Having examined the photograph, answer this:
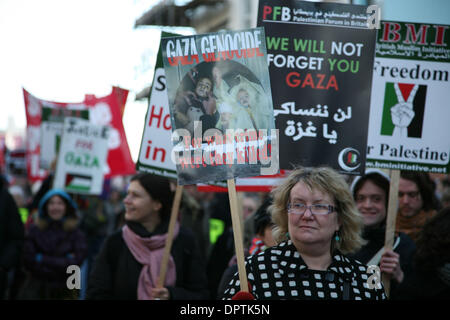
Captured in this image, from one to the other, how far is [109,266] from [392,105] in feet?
7.70

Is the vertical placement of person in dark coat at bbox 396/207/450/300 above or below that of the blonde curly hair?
below

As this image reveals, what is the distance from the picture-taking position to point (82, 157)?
8.55 metres

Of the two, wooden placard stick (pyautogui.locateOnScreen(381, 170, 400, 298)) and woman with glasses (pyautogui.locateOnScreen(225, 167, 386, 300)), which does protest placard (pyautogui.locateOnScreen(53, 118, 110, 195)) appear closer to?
wooden placard stick (pyautogui.locateOnScreen(381, 170, 400, 298))

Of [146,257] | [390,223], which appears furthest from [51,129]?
[390,223]

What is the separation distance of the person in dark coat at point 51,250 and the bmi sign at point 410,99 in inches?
145

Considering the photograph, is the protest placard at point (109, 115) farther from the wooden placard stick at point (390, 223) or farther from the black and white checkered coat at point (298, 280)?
the black and white checkered coat at point (298, 280)

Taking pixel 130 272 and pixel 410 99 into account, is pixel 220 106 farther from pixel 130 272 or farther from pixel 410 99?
pixel 130 272

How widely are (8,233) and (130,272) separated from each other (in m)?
1.83

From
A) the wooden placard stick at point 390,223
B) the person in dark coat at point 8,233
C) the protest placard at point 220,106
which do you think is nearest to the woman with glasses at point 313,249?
the protest placard at point 220,106

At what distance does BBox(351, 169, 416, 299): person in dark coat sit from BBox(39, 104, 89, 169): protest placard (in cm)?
580

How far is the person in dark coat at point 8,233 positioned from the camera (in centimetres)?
580

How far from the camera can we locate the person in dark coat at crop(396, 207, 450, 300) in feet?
12.4

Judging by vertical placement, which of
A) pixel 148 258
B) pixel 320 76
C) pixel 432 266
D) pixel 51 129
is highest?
pixel 320 76

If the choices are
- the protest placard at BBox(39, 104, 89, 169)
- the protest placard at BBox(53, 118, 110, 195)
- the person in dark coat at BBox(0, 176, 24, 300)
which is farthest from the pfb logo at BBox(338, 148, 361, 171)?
the protest placard at BBox(39, 104, 89, 169)
